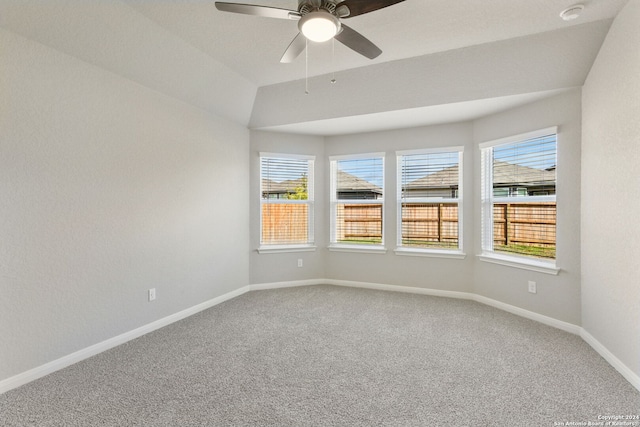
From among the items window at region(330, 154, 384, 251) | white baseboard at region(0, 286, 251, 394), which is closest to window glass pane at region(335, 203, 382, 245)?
window at region(330, 154, 384, 251)

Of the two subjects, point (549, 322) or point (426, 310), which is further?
point (426, 310)

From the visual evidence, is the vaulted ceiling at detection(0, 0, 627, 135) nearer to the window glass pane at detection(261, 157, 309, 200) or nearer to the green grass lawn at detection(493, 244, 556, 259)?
the window glass pane at detection(261, 157, 309, 200)

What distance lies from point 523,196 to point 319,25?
309 centimetres

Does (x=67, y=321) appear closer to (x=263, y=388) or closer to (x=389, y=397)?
(x=263, y=388)

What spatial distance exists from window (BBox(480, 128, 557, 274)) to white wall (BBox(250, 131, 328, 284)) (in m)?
2.32

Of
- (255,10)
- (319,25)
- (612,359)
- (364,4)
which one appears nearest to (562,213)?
(612,359)

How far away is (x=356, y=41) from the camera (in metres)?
2.10

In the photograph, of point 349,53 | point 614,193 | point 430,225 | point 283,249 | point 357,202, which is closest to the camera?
point 614,193

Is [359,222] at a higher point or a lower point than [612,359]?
higher

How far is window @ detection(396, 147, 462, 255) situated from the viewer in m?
4.21

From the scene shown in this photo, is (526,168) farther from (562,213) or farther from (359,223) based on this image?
(359,223)

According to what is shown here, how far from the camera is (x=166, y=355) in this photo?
8.48 ft

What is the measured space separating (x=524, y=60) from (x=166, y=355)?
4.15 metres

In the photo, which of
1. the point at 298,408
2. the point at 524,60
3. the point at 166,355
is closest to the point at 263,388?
the point at 298,408
